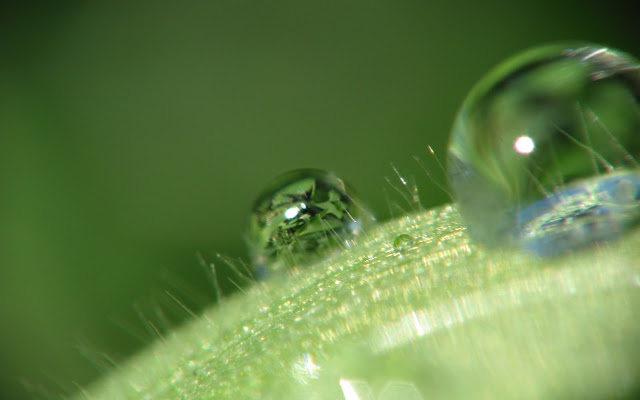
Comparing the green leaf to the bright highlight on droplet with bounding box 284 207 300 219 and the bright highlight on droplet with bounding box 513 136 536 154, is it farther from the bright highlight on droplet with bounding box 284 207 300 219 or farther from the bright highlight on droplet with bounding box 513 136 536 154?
the bright highlight on droplet with bounding box 284 207 300 219

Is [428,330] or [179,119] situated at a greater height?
[179,119]

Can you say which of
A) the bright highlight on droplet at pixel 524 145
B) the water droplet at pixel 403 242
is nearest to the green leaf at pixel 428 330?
the water droplet at pixel 403 242

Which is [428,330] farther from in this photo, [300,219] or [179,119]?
[179,119]

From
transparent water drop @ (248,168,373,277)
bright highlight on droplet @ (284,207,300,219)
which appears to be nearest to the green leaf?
transparent water drop @ (248,168,373,277)

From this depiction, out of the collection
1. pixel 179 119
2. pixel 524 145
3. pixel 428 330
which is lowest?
pixel 428 330

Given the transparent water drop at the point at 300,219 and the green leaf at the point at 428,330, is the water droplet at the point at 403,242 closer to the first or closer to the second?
the green leaf at the point at 428,330

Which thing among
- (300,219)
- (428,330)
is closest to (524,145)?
(428,330)
